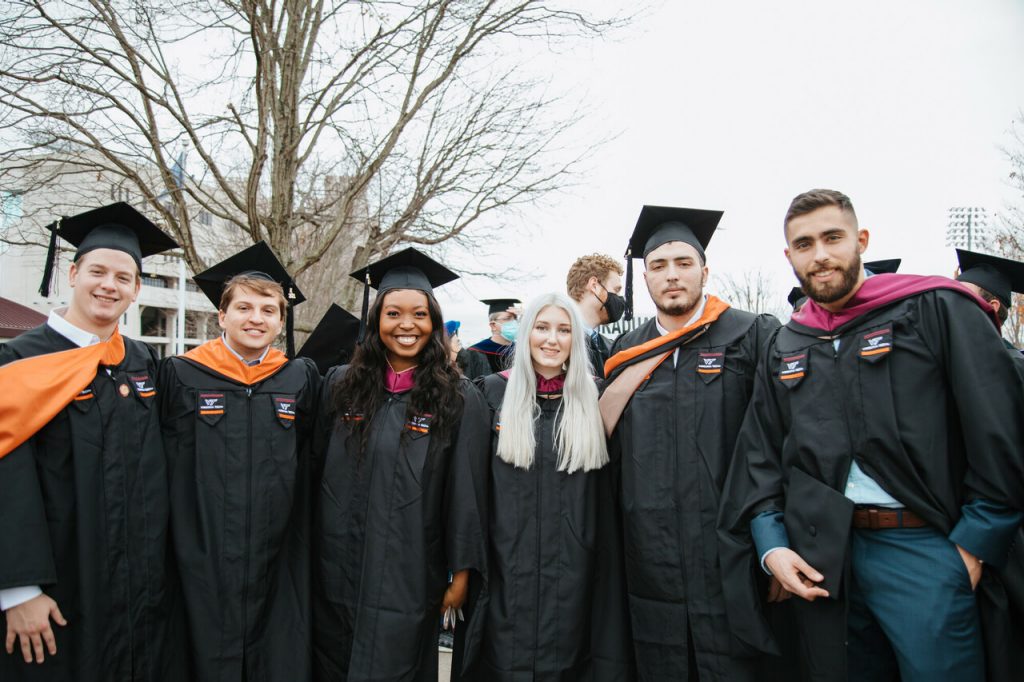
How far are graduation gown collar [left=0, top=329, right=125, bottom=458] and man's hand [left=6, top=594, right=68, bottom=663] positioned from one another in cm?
60

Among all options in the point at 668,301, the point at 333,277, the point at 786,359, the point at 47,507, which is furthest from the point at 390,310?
the point at 333,277

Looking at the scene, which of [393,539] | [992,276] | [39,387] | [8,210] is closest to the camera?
[39,387]

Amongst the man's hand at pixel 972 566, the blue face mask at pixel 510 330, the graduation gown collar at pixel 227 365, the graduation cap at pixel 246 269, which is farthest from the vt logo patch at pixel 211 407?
the blue face mask at pixel 510 330

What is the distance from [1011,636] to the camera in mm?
2057

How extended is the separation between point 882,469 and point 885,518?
188 millimetres

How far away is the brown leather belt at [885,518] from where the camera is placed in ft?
7.02

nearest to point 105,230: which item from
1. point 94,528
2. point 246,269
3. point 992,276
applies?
point 246,269

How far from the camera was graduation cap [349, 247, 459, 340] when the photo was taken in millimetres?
3256

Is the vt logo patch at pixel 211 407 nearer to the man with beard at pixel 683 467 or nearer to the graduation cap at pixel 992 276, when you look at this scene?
the man with beard at pixel 683 467

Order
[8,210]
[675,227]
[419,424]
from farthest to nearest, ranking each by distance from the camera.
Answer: [8,210] → [675,227] → [419,424]

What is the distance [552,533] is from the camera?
8.97 feet

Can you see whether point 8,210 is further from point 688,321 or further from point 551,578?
point 688,321

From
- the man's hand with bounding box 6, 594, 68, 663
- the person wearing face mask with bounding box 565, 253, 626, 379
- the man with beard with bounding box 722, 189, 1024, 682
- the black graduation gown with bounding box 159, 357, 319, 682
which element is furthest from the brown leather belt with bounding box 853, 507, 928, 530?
the man's hand with bounding box 6, 594, 68, 663

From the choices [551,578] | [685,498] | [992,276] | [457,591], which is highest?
[992,276]
